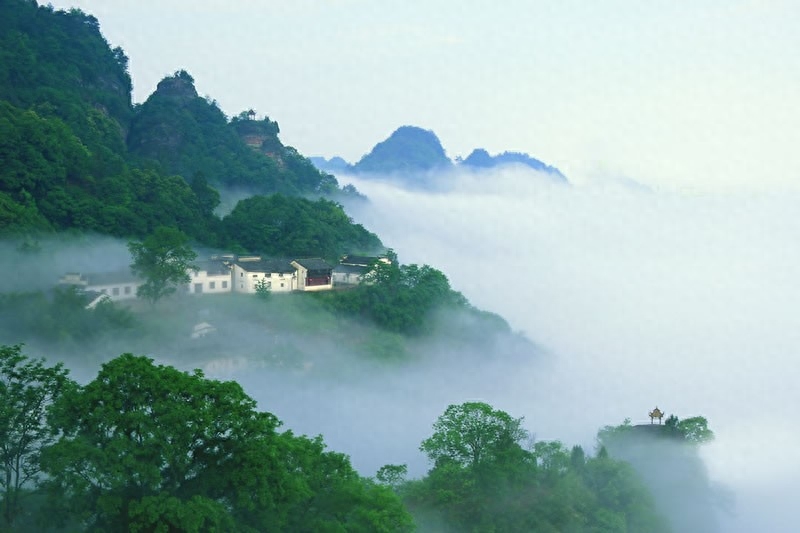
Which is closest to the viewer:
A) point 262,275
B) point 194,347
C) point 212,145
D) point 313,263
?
point 194,347

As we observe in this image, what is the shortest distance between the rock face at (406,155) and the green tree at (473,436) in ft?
417

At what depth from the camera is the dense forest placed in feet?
38.9

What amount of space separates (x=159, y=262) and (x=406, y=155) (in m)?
128

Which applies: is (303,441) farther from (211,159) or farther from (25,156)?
(211,159)

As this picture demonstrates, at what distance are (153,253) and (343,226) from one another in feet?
54.8

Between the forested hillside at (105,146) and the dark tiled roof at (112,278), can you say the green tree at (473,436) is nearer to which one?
the dark tiled roof at (112,278)

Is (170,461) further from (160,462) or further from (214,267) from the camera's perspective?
(214,267)

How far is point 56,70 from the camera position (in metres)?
47.0

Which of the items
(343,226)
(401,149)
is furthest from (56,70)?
(401,149)

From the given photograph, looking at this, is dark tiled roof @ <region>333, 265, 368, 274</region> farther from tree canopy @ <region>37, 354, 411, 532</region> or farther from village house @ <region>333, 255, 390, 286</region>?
tree canopy @ <region>37, 354, 411, 532</region>

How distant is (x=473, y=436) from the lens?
18.8 m

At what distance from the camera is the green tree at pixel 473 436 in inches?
731

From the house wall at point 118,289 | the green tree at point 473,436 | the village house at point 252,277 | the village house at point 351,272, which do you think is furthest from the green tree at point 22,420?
the village house at point 351,272

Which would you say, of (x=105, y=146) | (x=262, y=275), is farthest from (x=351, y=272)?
(x=105, y=146)
